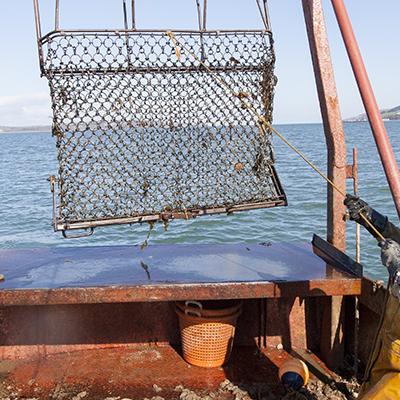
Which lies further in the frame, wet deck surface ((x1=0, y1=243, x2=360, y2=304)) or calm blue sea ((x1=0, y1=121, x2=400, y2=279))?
calm blue sea ((x1=0, y1=121, x2=400, y2=279))

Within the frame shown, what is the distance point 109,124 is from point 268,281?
74.3 inches

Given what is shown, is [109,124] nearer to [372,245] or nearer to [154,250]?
[154,250]

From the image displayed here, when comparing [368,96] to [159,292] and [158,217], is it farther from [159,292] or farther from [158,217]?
[158,217]

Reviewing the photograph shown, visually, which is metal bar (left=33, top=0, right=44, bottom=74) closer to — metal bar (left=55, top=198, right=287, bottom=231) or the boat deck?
metal bar (left=55, top=198, right=287, bottom=231)

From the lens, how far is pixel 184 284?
400 centimetres

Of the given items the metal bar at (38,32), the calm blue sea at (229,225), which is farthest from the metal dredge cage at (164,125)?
the calm blue sea at (229,225)

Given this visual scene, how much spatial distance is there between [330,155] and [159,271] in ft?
5.92

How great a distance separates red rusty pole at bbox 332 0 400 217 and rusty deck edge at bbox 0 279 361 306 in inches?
59.1

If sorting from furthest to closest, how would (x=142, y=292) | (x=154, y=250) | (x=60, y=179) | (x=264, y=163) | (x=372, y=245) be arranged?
(x=372, y=245)
(x=154, y=250)
(x=264, y=163)
(x=60, y=179)
(x=142, y=292)

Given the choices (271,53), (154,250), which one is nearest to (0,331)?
(154,250)

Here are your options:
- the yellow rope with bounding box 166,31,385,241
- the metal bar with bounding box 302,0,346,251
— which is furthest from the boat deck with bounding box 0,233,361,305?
the yellow rope with bounding box 166,31,385,241

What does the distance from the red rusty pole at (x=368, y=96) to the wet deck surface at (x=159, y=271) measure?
153cm

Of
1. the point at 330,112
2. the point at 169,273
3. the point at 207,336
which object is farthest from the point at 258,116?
the point at 207,336

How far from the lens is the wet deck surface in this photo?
3.98 metres
